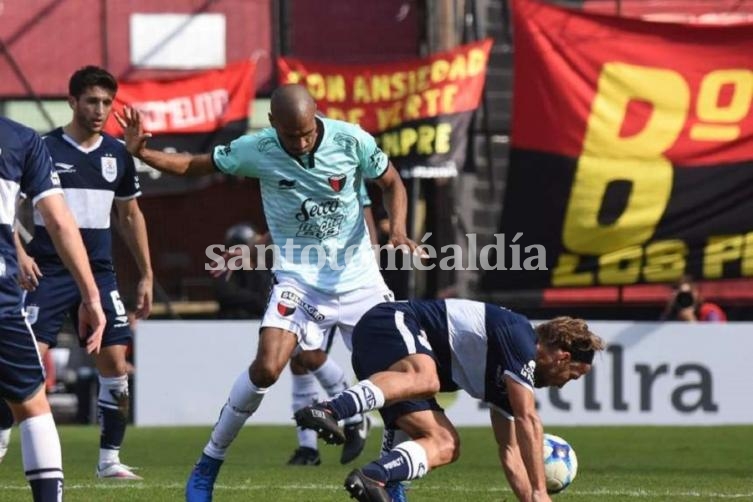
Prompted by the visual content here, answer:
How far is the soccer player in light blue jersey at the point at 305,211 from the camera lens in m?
9.09

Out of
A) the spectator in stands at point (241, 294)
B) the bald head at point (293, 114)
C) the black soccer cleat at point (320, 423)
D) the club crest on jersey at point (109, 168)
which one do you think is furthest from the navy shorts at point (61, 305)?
the spectator in stands at point (241, 294)

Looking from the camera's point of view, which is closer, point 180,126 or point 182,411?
point 182,411

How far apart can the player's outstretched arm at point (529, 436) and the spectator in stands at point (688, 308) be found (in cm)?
1079

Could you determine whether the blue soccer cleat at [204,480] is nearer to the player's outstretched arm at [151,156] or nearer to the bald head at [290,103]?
the player's outstretched arm at [151,156]

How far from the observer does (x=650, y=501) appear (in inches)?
373

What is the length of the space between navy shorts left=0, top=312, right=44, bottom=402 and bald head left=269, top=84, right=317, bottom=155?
2.46 metres

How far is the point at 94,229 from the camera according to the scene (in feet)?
35.3

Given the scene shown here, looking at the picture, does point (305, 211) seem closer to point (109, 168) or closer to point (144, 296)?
point (109, 168)

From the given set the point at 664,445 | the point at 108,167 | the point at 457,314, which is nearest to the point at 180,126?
the point at 664,445

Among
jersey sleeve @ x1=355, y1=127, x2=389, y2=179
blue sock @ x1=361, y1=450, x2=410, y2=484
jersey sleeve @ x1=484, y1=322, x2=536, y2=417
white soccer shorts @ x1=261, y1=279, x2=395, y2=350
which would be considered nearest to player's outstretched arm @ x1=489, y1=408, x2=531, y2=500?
jersey sleeve @ x1=484, y1=322, x2=536, y2=417

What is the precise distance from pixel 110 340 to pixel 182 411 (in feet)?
23.9

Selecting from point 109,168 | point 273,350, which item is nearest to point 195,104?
point 109,168

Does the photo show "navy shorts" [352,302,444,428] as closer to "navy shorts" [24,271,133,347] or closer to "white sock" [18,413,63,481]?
"white sock" [18,413,63,481]

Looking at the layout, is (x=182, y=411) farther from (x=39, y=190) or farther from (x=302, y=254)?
(x=39, y=190)
